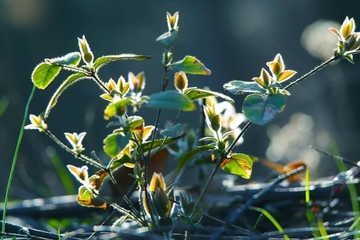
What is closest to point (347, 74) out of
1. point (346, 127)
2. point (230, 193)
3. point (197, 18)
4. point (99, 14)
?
point (346, 127)

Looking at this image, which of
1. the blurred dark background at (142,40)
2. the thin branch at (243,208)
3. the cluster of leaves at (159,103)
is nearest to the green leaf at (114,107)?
the cluster of leaves at (159,103)

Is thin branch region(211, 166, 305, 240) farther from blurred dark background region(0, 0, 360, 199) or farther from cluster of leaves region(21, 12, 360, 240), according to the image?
blurred dark background region(0, 0, 360, 199)

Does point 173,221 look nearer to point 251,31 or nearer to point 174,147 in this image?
point 174,147

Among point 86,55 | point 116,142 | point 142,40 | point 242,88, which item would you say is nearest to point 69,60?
point 86,55

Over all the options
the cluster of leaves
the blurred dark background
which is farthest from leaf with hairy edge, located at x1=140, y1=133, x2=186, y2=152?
the blurred dark background

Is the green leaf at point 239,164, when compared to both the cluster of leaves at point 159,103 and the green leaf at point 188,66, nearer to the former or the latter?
the cluster of leaves at point 159,103

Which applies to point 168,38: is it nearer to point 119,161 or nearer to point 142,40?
point 119,161
